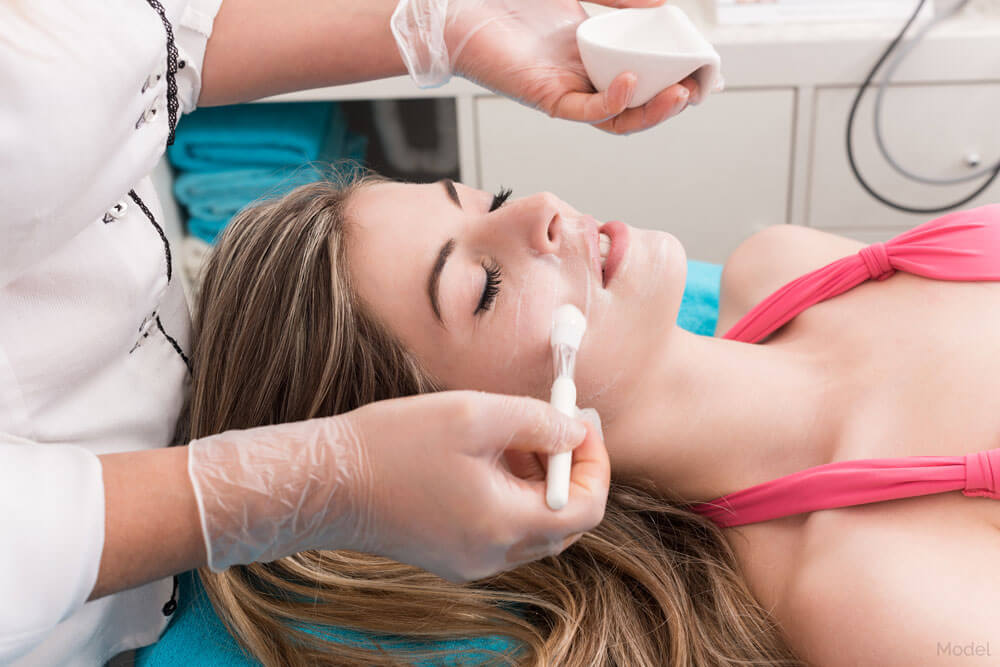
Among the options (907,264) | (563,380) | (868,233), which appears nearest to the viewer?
(563,380)

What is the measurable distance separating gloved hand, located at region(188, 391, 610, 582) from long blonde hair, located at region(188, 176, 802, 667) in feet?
1.02

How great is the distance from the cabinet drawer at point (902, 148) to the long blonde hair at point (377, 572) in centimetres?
143

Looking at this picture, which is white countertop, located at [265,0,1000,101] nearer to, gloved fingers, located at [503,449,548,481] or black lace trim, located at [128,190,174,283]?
black lace trim, located at [128,190,174,283]

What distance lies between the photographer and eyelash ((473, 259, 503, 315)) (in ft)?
3.64

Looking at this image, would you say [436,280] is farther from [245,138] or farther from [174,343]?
[245,138]

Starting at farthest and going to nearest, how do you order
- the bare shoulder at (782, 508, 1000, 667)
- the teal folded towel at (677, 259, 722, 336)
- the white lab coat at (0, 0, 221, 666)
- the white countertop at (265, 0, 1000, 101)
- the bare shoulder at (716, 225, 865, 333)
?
the white countertop at (265, 0, 1000, 101) → the teal folded towel at (677, 259, 722, 336) → the bare shoulder at (716, 225, 865, 333) → the bare shoulder at (782, 508, 1000, 667) → the white lab coat at (0, 0, 221, 666)

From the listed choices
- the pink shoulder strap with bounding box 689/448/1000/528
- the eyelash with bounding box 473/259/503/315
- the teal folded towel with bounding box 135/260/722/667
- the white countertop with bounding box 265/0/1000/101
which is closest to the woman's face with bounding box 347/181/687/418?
the eyelash with bounding box 473/259/503/315

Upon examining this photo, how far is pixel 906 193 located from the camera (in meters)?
2.35

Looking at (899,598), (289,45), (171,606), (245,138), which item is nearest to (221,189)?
(245,138)

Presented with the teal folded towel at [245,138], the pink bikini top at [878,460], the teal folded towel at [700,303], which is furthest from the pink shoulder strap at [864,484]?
the teal folded towel at [245,138]

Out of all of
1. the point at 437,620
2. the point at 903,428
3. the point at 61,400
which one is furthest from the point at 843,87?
the point at 61,400

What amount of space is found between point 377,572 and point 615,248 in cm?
56

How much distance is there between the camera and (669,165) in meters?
2.38

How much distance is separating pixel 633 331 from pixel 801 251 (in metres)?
A: 0.66
